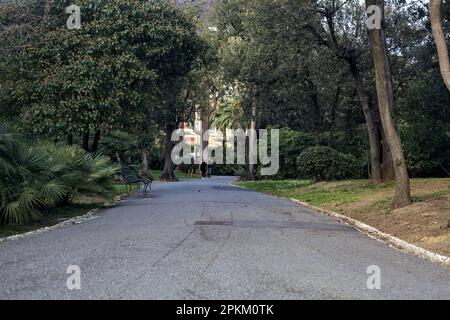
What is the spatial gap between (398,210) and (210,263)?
8500mm

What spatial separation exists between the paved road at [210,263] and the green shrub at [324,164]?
15743 mm

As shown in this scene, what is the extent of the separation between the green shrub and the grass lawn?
2675mm

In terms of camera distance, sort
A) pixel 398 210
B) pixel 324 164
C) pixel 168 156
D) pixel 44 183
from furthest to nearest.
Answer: pixel 168 156, pixel 324 164, pixel 398 210, pixel 44 183

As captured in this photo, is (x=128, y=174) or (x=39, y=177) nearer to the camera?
(x=39, y=177)

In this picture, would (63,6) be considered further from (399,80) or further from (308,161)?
(399,80)

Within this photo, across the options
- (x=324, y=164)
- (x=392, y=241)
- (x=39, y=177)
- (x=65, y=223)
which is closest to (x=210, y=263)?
(x=392, y=241)

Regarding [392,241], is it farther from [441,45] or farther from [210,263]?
[210,263]

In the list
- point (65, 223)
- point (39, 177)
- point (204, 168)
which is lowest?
point (65, 223)

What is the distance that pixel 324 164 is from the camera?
28969 mm

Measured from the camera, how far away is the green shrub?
94.7 ft

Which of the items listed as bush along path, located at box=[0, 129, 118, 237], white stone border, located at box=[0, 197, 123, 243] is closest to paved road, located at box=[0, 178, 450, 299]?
white stone border, located at box=[0, 197, 123, 243]

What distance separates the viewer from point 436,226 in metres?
11.9

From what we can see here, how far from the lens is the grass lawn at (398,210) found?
11430mm
